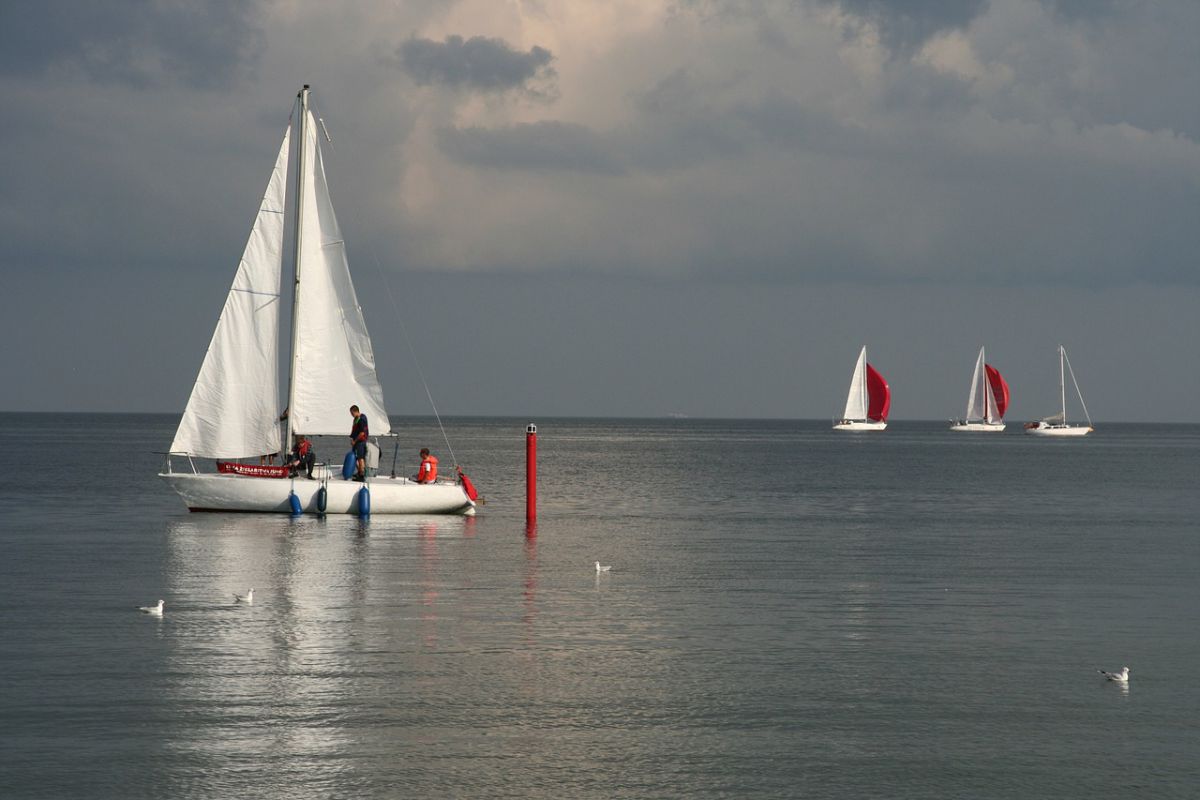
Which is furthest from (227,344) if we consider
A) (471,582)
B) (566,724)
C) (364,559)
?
(566,724)

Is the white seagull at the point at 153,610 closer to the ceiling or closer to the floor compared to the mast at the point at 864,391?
closer to the floor

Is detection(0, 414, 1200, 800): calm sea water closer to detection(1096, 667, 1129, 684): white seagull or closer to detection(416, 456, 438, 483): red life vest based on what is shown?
detection(1096, 667, 1129, 684): white seagull

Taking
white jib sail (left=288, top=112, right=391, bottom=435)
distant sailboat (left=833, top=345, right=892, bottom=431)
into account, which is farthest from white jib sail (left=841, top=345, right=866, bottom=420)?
white jib sail (left=288, top=112, right=391, bottom=435)

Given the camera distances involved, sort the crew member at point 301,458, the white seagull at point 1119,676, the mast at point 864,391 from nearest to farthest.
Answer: the white seagull at point 1119,676, the crew member at point 301,458, the mast at point 864,391

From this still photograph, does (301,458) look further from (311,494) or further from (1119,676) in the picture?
(1119,676)

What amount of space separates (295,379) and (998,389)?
156304 millimetres

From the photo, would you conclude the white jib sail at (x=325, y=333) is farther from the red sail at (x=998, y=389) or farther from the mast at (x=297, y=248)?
the red sail at (x=998, y=389)

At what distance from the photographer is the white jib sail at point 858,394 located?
18100 centimetres

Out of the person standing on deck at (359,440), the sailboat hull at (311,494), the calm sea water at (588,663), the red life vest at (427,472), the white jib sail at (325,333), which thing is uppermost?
the white jib sail at (325,333)

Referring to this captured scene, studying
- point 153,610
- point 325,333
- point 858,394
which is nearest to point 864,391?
point 858,394

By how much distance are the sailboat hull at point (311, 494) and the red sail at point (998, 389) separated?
14894cm

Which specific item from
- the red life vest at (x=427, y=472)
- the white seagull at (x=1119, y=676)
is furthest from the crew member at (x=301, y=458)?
the white seagull at (x=1119, y=676)

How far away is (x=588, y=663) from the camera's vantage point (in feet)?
62.1

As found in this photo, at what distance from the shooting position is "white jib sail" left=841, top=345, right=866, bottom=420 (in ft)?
594
